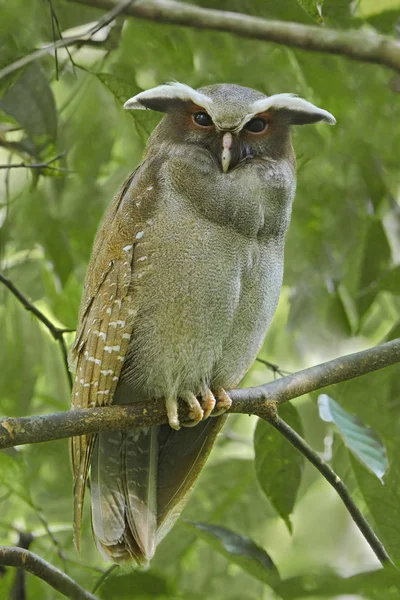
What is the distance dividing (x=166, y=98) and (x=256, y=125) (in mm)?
291

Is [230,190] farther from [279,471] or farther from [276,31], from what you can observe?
[279,471]

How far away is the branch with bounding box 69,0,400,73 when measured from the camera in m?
2.48

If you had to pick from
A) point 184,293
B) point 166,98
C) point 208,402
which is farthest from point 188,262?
point 166,98

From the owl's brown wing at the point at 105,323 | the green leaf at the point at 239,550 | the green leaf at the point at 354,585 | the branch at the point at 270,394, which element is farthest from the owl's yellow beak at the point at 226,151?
the green leaf at the point at 354,585

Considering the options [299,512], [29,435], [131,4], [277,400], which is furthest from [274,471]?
[299,512]

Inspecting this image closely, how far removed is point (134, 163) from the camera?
13.0 feet

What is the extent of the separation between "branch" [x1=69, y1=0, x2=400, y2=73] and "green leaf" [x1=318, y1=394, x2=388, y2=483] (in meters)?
0.98

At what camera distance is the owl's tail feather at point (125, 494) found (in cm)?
289

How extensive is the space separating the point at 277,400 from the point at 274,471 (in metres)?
0.38

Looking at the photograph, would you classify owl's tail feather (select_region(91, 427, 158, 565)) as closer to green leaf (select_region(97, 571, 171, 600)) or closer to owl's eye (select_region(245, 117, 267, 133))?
green leaf (select_region(97, 571, 171, 600))

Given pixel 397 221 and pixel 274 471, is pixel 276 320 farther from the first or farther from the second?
pixel 274 471

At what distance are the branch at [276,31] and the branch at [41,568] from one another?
4.82 feet

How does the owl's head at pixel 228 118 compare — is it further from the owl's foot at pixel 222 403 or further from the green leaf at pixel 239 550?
the green leaf at pixel 239 550

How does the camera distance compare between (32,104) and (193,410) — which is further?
(32,104)
